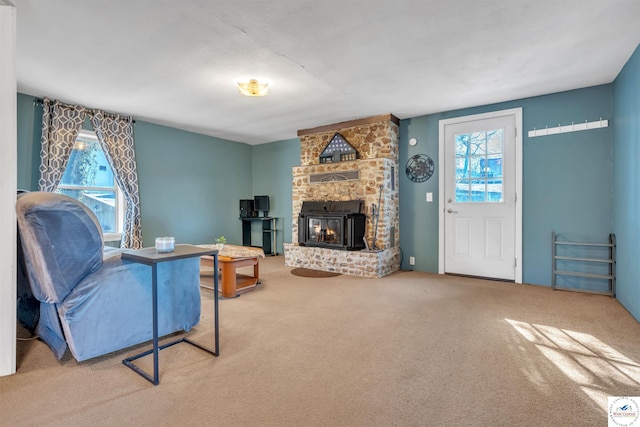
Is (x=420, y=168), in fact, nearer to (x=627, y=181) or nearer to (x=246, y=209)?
(x=627, y=181)

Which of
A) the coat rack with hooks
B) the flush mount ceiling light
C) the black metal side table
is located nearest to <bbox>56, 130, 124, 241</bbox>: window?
the flush mount ceiling light

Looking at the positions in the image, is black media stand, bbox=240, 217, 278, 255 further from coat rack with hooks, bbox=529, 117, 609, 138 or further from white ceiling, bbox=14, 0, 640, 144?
coat rack with hooks, bbox=529, 117, 609, 138

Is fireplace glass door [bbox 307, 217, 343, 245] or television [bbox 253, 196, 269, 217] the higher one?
television [bbox 253, 196, 269, 217]

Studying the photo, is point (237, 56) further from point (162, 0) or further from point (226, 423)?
point (226, 423)

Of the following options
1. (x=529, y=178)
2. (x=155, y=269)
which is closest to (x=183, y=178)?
(x=155, y=269)

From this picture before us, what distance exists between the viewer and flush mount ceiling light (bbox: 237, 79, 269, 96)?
11.3ft

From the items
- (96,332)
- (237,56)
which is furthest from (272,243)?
(96,332)

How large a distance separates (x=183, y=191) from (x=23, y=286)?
344cm

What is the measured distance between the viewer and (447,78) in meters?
3.40

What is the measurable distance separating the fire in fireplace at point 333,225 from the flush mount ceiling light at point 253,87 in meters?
2.07

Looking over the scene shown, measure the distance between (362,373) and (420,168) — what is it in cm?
359

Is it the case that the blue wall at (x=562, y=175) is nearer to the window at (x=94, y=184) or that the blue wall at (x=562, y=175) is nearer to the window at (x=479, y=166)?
the window at (x=479, y=166)

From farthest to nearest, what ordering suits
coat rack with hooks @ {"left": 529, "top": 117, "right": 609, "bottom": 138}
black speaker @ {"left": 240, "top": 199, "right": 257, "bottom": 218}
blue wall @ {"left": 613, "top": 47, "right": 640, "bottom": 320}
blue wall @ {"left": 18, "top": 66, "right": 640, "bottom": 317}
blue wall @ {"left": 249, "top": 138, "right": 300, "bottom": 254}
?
black speaker @ {"left": 240, "top": 199, "right": 257, "bottom": 218}, blue wall @ {"left": 249, "top": 138, "right": 300, "bottom": 254}, coat rack with hooks @ {"left": 529, "top": 117, "right": 609, "bottom": 138}, blue wall @ {"left": 18, "top": 66, "right": 640, "bottom": 317}, blue wall @ {"left": 613, "top": 47, "right": 640, "bottom": 320}

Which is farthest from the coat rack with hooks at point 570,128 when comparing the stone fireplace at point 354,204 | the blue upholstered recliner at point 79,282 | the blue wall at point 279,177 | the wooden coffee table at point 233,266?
the blue upholstered recliner at point 79,282
